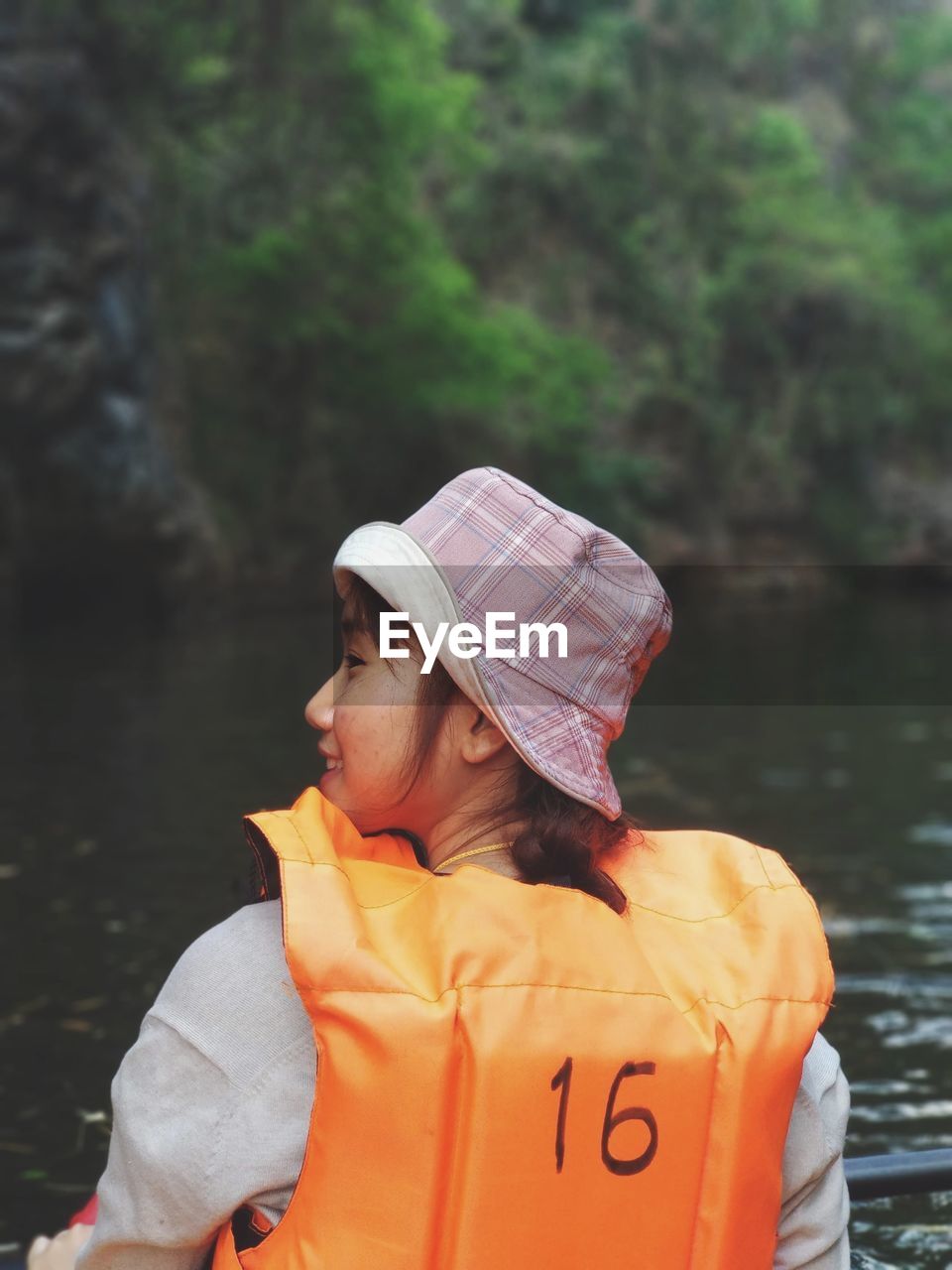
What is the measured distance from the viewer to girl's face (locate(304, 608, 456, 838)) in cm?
147

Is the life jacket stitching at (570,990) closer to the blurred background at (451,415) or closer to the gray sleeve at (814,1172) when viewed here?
the gray sleeve at (814,1172)

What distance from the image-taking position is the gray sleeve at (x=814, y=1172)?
1.52 metres

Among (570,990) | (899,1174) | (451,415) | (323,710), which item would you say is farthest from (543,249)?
(570,990)

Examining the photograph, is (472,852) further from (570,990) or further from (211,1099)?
(211,1099)

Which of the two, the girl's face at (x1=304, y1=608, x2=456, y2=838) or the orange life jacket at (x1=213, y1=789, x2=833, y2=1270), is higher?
the girl's face at (x1=304, y1=608, x2=456, y2=838)

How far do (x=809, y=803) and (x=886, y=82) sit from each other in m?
39.0

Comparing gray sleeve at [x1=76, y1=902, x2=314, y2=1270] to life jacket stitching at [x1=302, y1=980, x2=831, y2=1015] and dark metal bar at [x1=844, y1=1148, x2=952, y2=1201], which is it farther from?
dark metal bar at [x1=844, y1=1148, x2=952, y2=1201]

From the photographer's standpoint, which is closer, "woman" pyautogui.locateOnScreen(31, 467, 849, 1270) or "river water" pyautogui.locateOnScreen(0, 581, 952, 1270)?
"woman" pyautogui.locateOnScreen(31, 467, 849, 1270)

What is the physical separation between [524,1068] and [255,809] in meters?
7.44

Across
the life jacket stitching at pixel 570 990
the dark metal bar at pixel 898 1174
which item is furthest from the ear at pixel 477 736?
the dark metal bar at pixel 898 1174

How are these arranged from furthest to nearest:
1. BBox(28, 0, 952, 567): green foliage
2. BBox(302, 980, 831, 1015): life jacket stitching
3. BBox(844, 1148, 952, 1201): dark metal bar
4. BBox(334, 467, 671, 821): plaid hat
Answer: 1. BBox(28, 0, 952, 567): green foliage
2. BBox(844, 1148, 952, 1201): dark metal bar
3. BBox(334, 467, 671, 821): plaid hat
4. BBox(302, 980, 831, 1015): life jacket stitching

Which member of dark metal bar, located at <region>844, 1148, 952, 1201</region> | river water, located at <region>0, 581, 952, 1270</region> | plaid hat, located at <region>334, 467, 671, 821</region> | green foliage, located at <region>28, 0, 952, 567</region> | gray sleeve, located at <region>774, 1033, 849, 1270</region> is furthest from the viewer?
green foliage, located at <region>28, 0, 952, 567</region>

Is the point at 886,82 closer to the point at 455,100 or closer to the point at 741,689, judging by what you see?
the point at 455,100

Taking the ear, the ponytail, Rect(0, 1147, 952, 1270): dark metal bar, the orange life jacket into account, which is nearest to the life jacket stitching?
the orange life jacket
